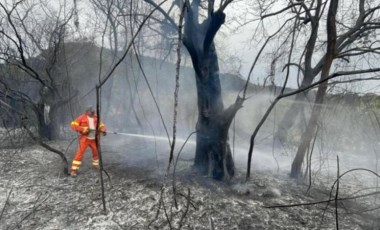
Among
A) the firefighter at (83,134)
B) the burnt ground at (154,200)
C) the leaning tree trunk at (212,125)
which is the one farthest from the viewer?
the firefighter at (83,134)

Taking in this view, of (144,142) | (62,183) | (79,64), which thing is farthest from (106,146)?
(79,64)

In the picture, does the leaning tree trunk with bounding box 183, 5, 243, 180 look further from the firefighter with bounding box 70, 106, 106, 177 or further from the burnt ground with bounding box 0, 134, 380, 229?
the firefighter with bounding box 70, 106, 106, 177

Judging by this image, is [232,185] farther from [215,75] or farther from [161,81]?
[161,81]

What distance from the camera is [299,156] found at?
7.81 meters

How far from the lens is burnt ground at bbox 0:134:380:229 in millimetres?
5133

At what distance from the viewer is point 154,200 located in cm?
584

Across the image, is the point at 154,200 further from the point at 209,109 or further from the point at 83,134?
the point at 83,134

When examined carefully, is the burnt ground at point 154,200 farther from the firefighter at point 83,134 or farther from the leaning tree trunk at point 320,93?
the leaning tree trunk at point 320,93

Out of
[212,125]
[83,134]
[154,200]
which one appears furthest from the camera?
[83,134]

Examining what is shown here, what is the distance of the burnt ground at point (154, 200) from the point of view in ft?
16.8

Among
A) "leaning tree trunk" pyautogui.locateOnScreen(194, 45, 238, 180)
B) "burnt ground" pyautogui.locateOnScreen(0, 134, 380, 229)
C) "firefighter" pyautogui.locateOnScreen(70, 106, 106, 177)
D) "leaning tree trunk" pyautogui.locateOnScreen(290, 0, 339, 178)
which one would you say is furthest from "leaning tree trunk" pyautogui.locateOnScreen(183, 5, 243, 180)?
"firefighter" pyautogui.locateOnScreen(70, 106, 106, 177)

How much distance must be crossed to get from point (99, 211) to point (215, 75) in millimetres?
3948

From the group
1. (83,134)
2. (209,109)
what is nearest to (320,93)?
(209,109)

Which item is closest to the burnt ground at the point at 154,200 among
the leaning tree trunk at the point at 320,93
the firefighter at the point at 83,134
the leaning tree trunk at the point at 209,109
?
the firefighter at the point at 83,134
